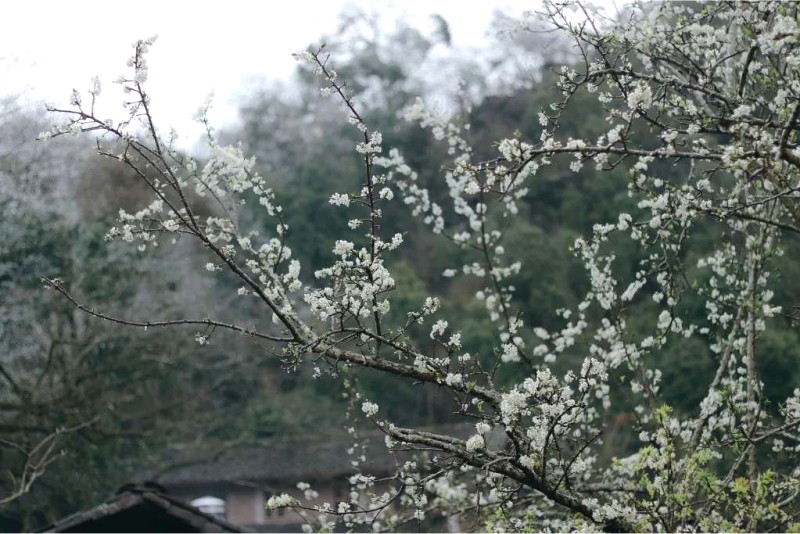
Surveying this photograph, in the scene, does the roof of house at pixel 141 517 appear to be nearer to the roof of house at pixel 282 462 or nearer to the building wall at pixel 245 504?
the roof of house at pixel 282 462

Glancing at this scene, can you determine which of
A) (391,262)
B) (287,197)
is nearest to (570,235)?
(391,262)

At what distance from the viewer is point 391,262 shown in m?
21.3

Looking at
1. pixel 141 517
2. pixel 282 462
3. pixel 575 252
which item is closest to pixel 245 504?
pixel 282 462

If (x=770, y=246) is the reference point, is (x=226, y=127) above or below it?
above

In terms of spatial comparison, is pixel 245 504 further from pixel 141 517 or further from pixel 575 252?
pixel 575 252

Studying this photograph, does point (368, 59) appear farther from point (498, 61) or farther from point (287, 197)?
point (287, 197)

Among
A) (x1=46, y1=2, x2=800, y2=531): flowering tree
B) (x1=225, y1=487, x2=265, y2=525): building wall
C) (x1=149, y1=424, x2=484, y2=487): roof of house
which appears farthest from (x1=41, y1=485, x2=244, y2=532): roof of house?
(x1=225, y1=487, x2=265, y2=525): building wall

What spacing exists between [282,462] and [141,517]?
10.5m

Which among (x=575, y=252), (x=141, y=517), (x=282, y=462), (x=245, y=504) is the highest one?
(x=282, y=462)

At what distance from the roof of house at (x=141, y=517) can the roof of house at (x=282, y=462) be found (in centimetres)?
890

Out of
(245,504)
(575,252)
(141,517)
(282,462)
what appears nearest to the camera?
(575,252)

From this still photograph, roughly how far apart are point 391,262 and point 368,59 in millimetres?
→ 8505

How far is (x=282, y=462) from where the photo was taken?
18.0 metres

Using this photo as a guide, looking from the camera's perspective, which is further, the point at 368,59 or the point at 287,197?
the point at 368,59
